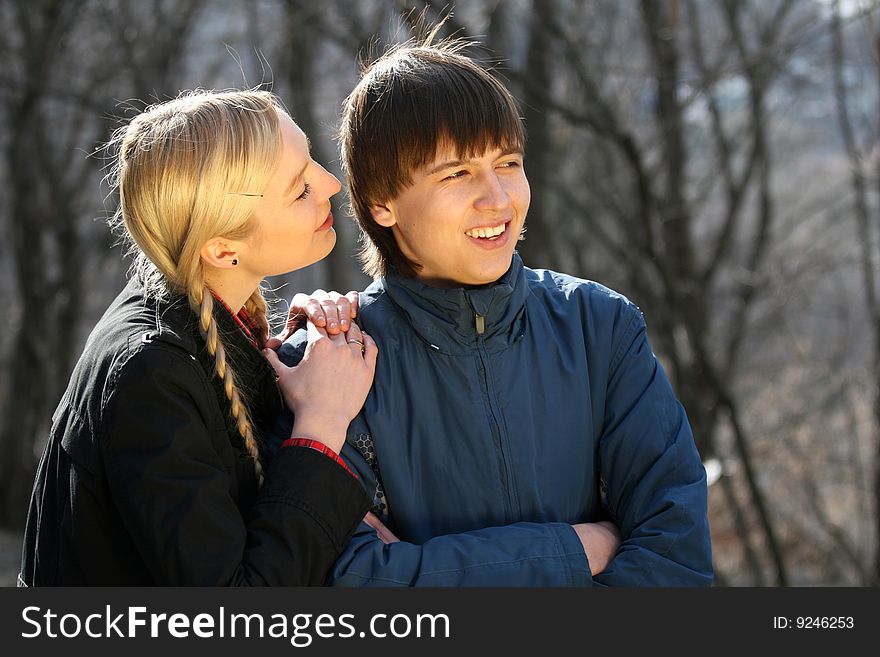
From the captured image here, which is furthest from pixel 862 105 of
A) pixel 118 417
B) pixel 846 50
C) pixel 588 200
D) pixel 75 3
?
pixel 118 417

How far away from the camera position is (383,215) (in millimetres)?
2184

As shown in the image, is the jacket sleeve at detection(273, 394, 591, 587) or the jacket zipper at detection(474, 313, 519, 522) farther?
the jacket zipper at detection(474, 313, 519, 522)

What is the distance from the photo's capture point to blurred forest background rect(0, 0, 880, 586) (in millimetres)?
6543

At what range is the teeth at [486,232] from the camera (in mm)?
2066

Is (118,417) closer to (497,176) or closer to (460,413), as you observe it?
(460,413)

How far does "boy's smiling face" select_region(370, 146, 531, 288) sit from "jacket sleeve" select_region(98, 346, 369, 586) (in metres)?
0.50

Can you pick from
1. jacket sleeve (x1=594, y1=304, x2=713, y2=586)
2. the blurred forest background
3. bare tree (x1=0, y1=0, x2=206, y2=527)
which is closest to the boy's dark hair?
jacket sleeve (x1=594, y1=304, x2=713, y2=586)

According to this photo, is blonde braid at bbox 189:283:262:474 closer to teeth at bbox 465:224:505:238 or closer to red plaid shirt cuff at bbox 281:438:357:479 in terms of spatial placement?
red plaid shirt cuff at bbox 281:438:357:479

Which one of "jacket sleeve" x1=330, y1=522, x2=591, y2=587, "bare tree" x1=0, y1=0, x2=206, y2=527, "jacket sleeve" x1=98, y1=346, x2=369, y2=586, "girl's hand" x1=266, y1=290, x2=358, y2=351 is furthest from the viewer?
"bare tree" x1=0, y1=0, x2=206, y2=527

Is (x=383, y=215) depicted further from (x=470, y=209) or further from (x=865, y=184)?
(x=865, y=184)

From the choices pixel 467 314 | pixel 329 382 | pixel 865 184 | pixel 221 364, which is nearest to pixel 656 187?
pixel 865 184

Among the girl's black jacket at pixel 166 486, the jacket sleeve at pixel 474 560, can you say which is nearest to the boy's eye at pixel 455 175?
the girl's black jacket at pixel 166 486

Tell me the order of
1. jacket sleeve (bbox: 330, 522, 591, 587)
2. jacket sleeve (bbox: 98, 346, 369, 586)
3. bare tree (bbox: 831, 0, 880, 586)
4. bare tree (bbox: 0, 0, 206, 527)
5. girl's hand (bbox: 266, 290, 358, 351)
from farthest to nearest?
bare tree (bbox: 0, 0, 206, 527)
bare tree (bbox: 831, 0, 880, 586)
girl's hand (bbox: 266, 290, 358, 351)
jacket sleeve (bbox: 330, 522, 591, 587)
jacket sleeve (bbox: 98, 346, 369, 586)

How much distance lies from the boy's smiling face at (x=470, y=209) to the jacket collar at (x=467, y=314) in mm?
51
